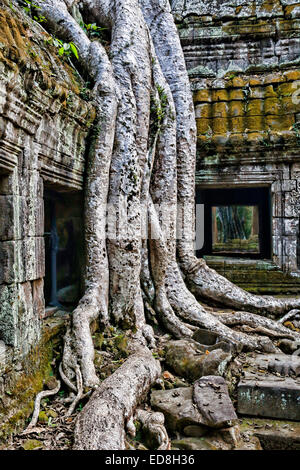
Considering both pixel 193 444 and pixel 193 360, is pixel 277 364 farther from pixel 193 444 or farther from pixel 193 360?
pixel 193 444

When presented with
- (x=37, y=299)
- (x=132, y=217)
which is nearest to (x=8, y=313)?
(x=37, y=299)

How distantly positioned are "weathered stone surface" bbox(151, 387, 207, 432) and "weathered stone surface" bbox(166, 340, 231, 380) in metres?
0.29

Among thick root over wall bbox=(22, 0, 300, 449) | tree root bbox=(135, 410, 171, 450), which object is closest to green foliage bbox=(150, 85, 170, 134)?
thick root over wall bbox=(22, 0, 300, 449)

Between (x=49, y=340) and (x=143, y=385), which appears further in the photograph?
(x=49, y=340)

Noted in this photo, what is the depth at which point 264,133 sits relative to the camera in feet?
17.7

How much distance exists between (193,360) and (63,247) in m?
1.80

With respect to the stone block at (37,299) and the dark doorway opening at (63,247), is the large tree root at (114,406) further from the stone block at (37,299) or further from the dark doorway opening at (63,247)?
the dark doorway opening at (63,247)

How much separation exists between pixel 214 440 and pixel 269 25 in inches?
242

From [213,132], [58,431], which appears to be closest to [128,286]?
[58,431]

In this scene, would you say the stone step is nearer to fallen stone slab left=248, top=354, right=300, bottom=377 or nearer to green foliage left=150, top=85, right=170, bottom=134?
fallen stone slab left=248, top=354, right=300, bottom=377

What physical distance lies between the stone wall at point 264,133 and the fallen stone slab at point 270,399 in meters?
2.86

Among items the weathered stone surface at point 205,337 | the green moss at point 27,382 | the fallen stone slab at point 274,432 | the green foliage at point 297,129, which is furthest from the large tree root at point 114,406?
the green foliage at point 297,129
